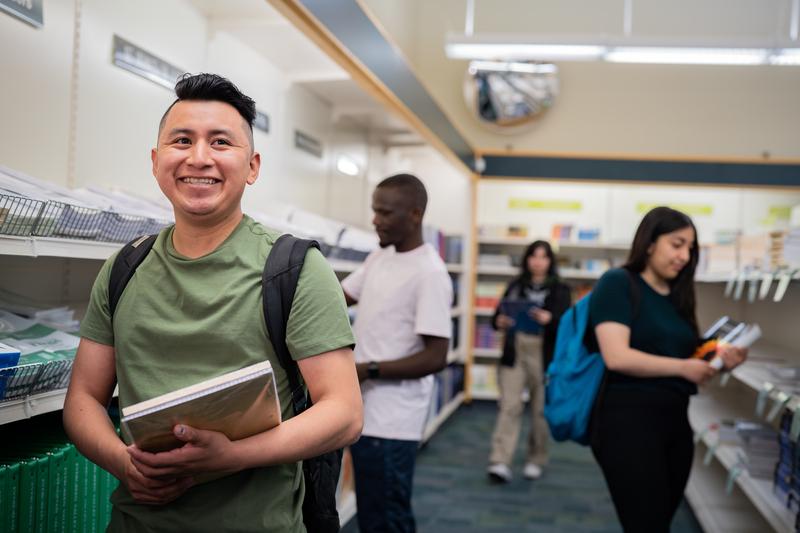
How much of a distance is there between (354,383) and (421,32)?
8.57m

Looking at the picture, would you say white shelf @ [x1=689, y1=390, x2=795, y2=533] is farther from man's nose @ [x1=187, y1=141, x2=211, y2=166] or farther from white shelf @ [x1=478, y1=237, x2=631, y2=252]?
white shelf @ [x1=478, y1=237, x2=631, y2=252]

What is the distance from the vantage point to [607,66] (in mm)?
8641

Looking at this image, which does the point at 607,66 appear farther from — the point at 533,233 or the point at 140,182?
the point at 140,182

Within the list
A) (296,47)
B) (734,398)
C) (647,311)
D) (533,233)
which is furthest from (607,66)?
(647,311)

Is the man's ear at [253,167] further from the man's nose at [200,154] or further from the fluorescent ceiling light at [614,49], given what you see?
the fluorescent ceiling light at [614,49]

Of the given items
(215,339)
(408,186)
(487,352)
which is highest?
(408,186)

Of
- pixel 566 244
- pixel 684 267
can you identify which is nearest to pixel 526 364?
pixel 684 267

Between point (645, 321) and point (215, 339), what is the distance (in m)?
1.67

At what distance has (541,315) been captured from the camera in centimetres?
486

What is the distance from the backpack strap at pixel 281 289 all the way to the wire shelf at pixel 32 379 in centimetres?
63

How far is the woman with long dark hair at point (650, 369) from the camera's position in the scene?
2.30 meters

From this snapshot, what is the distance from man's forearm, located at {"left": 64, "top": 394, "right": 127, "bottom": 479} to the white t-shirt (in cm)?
118

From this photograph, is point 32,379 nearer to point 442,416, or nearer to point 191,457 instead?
point 191,457

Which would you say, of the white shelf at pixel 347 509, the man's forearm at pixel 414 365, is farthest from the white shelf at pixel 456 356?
the man's forearm at pixel 414 365
